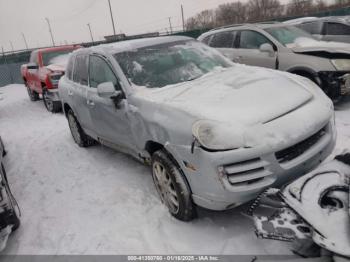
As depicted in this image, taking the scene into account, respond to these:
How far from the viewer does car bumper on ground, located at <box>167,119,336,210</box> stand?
9.01 ft

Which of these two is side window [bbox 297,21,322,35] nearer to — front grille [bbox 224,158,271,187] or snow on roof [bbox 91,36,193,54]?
snow on roof [bbox 91,36,193,54]

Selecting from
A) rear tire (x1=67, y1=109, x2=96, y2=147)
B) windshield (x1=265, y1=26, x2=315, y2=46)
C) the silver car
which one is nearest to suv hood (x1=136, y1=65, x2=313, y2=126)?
the silver car

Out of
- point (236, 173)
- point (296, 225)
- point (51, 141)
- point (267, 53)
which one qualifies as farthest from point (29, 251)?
point (267, 53)

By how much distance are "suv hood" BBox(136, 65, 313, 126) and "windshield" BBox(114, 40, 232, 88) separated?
0.63ft

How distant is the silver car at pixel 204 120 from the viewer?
9.14 feet

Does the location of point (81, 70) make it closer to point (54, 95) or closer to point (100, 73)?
point (100, 73)

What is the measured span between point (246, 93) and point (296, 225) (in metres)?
1.36

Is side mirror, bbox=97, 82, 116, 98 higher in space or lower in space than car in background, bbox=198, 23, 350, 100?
higher

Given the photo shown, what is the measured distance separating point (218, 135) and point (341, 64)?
4401 millimetres

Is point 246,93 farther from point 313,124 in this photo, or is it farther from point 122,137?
point 122,137

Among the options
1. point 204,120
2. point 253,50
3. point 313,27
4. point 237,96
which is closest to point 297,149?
point 237,96

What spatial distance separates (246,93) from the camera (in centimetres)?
333

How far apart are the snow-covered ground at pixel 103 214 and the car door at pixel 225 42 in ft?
9.11

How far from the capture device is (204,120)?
2920mm
